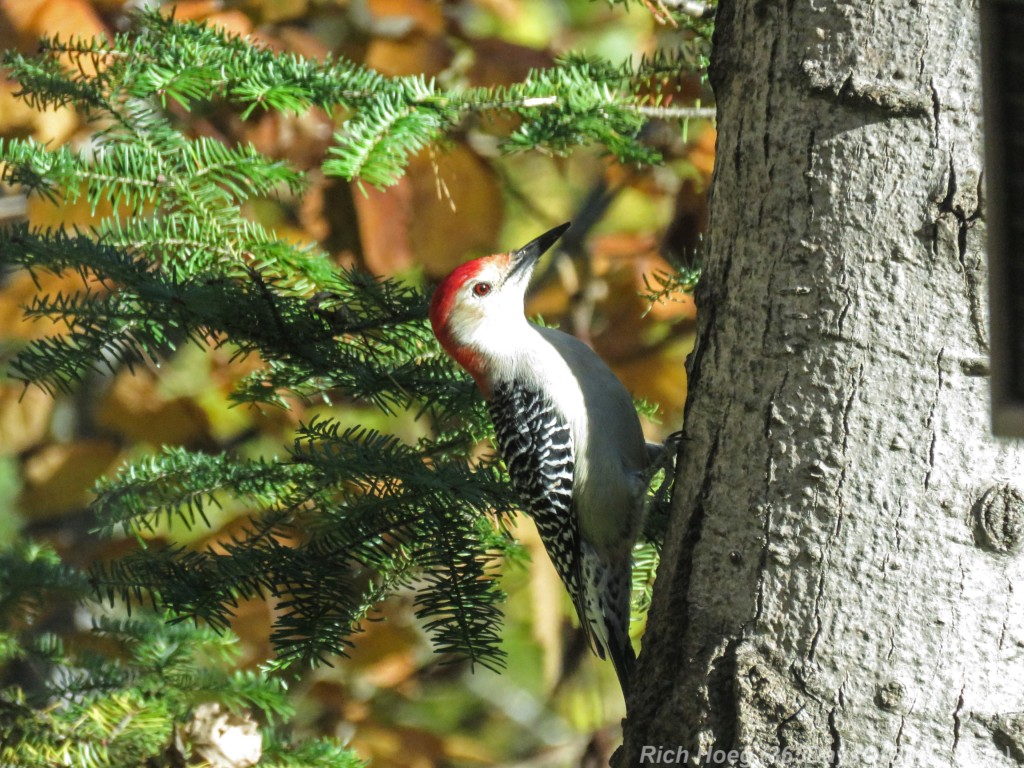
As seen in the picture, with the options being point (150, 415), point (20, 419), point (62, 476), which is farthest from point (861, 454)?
point (20, 419)

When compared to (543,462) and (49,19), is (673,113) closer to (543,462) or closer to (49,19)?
(543,462)

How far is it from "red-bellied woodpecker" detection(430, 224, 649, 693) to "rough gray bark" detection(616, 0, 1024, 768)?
1086 mm

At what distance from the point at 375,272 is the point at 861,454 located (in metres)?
2.51

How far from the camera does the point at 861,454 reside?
5.61ft

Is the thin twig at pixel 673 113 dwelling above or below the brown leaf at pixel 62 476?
above

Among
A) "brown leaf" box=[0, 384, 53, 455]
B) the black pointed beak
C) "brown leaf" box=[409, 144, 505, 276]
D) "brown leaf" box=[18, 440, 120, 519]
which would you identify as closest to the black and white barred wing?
the black pointed beak

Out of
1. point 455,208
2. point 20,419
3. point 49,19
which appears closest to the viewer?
point 49,19

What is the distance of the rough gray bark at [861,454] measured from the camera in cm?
166

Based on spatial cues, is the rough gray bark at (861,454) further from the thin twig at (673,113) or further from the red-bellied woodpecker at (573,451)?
the red-bellied woodpecker at (573,451)

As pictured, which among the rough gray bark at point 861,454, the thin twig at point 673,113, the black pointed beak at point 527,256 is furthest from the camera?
the black pointed beak at point 527,256

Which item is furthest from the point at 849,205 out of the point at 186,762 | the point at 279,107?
the point at 186,762

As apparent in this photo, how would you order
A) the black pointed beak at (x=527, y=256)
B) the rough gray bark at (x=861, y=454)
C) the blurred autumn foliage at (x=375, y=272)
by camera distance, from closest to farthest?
1. the rough gray bark at (x=861, y=454)
2. the black pointed beak at (x=527, y=256)
3. the blurred autumn foliage at (x=375, y=272)

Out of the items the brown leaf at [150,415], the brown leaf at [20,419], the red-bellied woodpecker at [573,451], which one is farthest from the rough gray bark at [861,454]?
the brown leaf at [20,419]

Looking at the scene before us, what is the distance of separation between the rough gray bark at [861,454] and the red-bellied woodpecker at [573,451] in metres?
1.09
